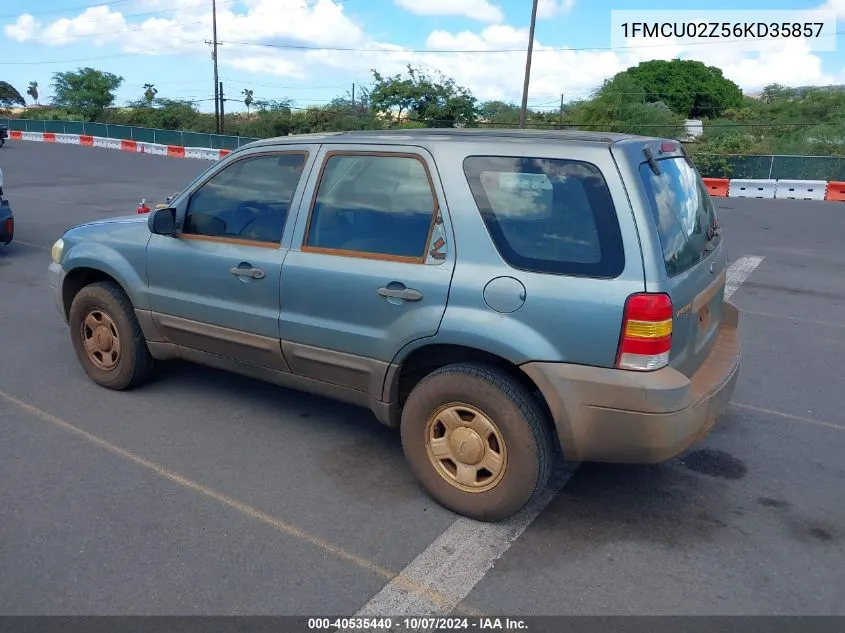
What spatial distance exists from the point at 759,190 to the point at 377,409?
20.3 metres

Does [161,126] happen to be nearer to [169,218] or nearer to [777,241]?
[777,241]

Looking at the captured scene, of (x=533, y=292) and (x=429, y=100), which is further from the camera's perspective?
(x=429, y=100)

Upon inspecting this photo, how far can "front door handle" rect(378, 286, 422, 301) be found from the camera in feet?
11.4

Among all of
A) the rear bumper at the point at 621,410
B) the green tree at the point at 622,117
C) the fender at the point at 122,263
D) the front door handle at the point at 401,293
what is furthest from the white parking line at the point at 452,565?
the green tree at the point at 622,117

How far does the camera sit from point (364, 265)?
12.1 feet

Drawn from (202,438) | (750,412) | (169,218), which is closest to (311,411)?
(202,438)

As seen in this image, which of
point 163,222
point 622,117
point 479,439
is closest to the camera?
point 479,439

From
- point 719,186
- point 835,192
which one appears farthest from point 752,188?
point 835,192

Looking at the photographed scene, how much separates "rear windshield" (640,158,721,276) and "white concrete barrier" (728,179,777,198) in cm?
1896

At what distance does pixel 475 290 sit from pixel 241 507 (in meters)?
1.58

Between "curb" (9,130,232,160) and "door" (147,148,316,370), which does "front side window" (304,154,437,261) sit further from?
"curb" (9,130,232,160)

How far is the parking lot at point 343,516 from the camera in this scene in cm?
298

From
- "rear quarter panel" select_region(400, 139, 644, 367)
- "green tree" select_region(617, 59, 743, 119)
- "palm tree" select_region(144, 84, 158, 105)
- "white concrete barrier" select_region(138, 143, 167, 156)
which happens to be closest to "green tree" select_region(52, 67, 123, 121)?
"palm tree" select_region(144, 84, 158, 105)

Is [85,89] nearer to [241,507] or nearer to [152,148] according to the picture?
[152,148]
